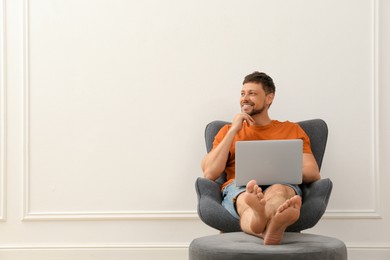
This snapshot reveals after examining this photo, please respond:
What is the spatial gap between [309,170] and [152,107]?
128 cm

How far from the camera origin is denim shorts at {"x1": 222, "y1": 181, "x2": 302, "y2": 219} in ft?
11.0

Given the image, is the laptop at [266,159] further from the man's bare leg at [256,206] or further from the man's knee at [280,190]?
the man's bare leg at [256,206]

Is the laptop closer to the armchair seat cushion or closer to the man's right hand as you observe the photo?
the armchair seat cushion

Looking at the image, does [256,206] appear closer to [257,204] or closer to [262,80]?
[257,204]

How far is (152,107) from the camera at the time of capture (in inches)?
173

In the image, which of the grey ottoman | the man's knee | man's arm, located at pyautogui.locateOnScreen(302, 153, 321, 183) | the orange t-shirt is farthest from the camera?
the orange t-shirt

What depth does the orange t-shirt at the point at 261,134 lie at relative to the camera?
3.71 m

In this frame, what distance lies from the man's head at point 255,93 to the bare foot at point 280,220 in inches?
38.5

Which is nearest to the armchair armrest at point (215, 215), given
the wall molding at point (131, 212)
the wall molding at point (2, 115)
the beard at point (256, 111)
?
the beard at point (256, 111)

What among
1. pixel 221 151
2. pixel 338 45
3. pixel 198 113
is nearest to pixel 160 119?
pixel 198 113

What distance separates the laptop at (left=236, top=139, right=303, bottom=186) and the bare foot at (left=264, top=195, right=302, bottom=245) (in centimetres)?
45

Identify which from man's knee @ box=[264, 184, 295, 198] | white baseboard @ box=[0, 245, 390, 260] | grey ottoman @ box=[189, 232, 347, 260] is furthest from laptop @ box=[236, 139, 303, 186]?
white baseboard @ box=[0, 245, 390, 260]

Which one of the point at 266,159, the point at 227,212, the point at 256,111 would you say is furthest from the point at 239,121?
the point at 227,212

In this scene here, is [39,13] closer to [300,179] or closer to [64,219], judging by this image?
[64,219]
